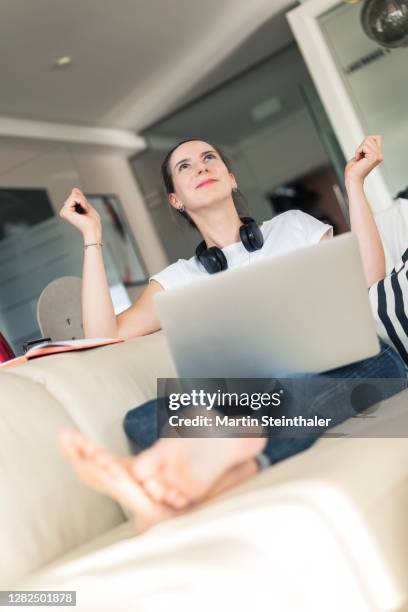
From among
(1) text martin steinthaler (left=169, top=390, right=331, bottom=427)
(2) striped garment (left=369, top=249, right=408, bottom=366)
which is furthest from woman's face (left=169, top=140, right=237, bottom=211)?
(1) text martin steinthaler (left=169, top=390, right=331, bottom=427)

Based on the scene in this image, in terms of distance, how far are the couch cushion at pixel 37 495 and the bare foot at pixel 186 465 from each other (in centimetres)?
41

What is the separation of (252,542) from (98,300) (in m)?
1.27

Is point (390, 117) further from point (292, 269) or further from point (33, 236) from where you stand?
point (292, 269)

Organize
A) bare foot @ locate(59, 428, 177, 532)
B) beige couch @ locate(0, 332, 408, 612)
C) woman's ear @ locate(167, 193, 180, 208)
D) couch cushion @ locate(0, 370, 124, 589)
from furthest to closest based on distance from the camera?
woman's ear @ locate(167, 193, 180, 208) → couch cushion @ locate(0, 370, 124, 589) → bare foot @ locate(59, 428, 177, 532) → beige couch @ locate(0, 332, 408, 612)

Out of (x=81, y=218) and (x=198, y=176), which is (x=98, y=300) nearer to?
(x=81, y=218)

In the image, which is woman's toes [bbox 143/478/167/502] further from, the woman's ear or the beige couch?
the woman's ear

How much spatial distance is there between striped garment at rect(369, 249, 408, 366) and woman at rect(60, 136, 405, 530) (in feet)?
0.46

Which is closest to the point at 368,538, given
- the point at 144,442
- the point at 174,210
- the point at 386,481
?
the point at 386,481

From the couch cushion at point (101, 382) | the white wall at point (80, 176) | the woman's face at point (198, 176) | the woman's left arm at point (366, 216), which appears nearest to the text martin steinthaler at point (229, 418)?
the couch cushion at point (101, 382)

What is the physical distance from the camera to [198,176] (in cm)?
224

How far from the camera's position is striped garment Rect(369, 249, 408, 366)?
5.89ft

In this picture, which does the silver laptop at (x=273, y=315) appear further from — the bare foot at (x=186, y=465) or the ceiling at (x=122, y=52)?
the ceiling at (x=122, y=52)

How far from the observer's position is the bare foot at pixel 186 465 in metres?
1.03

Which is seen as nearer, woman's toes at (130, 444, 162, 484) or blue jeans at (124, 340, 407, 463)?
woman's toes at (130, 444, 162, 484)
